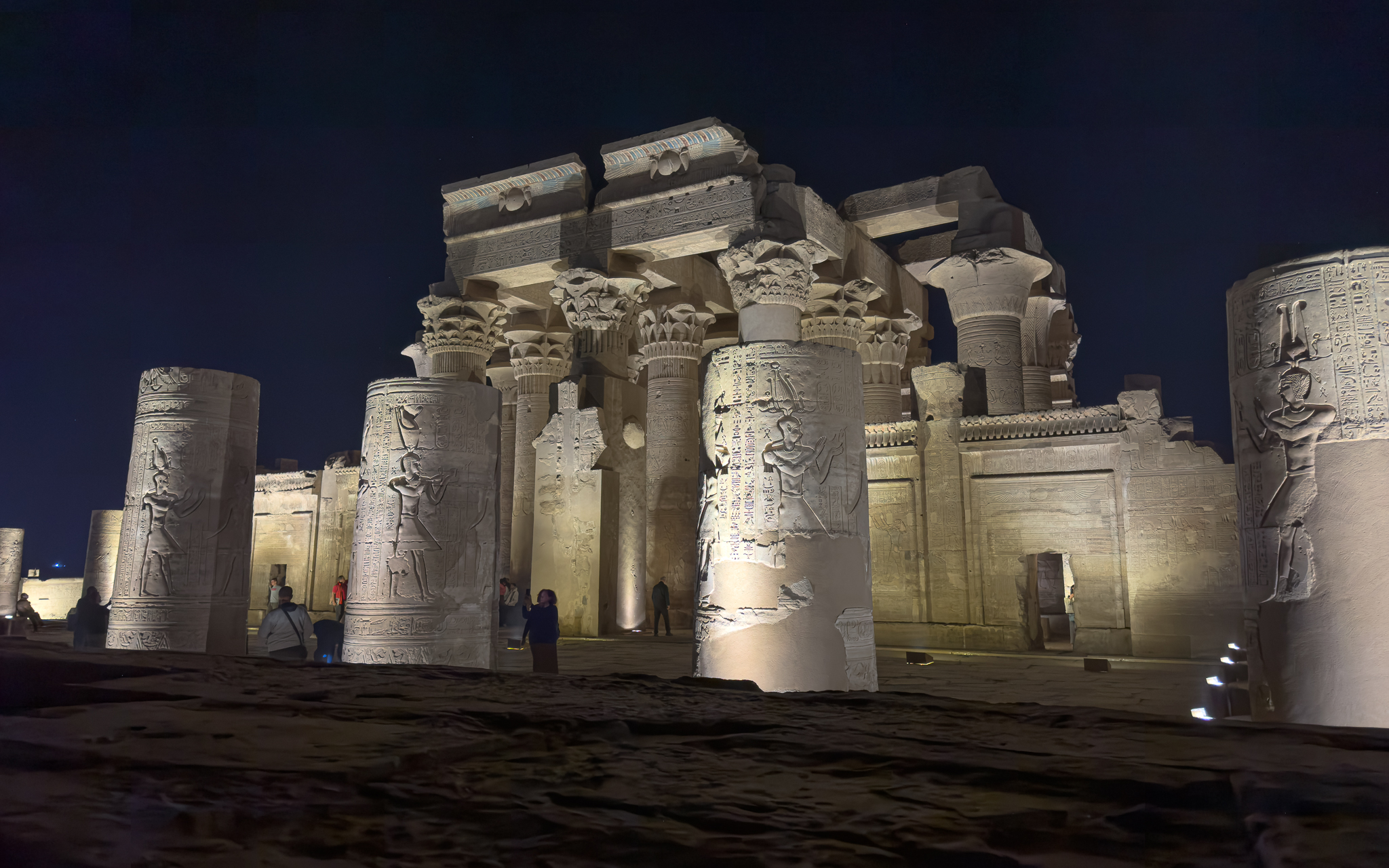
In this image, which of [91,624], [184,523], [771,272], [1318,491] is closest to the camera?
[1318,491]

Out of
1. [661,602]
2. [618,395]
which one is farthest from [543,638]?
[618,395]

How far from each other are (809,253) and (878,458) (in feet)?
12.0

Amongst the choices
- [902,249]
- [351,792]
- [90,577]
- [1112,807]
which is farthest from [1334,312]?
[90,577]

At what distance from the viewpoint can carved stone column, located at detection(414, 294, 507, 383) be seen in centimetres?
1570

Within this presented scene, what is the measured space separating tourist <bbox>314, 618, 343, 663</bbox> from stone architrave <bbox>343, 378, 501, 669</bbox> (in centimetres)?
51

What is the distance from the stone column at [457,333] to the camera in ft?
51.5

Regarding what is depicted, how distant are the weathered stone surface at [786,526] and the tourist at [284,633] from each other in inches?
142

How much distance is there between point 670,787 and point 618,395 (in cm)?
1370

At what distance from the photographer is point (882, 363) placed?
1666cm

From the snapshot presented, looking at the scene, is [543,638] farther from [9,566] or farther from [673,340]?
[9,566]

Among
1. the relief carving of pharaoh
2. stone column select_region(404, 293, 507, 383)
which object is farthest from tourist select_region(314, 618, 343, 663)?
the relief carving of pharaoh

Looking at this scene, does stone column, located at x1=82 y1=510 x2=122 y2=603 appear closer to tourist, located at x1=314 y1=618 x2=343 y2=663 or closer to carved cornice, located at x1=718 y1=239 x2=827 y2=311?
tourist, located at x1=314 y1=618 x2=343 y2=663

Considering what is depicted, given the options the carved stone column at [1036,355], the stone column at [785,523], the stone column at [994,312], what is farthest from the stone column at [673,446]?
the stone column at [785,523]

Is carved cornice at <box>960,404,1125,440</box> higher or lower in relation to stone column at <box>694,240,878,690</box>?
higher
